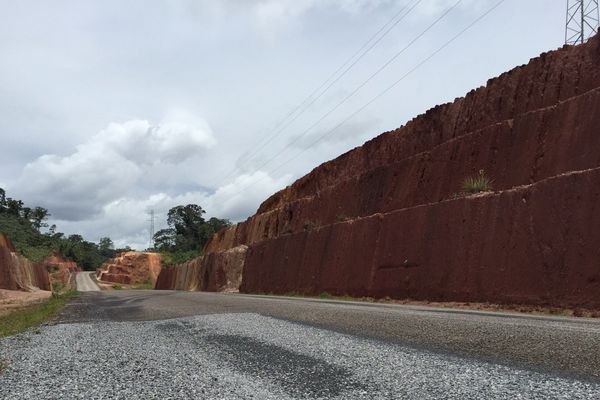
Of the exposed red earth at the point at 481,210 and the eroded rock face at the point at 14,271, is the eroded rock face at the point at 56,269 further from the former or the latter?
the exposed red earth at the point at 481,210

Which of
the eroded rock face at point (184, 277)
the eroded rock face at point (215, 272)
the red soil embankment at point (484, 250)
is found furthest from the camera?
the eroded rock face at point (184, 277)

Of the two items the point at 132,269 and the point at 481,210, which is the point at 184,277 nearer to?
the point at 132,269

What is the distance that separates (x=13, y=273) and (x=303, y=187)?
31.8 metres

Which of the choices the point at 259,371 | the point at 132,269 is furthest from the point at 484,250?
the point at 132,269

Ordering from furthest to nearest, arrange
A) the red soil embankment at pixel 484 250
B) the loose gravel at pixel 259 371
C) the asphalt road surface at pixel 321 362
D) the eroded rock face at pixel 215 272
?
the eroded rock face at pixel 215 272 → the red soil embankment at pixel 484 250 → the asphalt road surface at pixel 321 362 → the loose gravel at pixel 259 371

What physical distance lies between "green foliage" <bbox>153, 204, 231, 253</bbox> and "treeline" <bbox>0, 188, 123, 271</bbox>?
98.1ft

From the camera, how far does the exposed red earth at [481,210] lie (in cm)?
1523

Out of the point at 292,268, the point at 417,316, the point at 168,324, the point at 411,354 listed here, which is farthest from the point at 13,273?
the point at 411,354

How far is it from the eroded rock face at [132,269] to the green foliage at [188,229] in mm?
10542

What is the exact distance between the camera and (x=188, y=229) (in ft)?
438

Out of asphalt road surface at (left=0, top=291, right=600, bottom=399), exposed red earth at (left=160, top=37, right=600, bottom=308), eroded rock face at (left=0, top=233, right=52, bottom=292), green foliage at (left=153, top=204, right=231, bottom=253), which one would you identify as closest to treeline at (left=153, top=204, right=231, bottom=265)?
green foliage at (left=153, top=204, right=231, bottom=253)

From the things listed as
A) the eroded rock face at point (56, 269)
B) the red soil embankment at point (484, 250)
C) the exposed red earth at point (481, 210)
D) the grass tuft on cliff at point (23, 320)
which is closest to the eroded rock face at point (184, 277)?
the eroded rock face at point (56, 269)

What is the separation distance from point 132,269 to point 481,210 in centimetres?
10633

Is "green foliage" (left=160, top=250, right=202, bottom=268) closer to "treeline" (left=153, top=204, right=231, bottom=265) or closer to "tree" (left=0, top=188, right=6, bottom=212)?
"treeline" (left=153, top=204, right=231, bottom=265)
